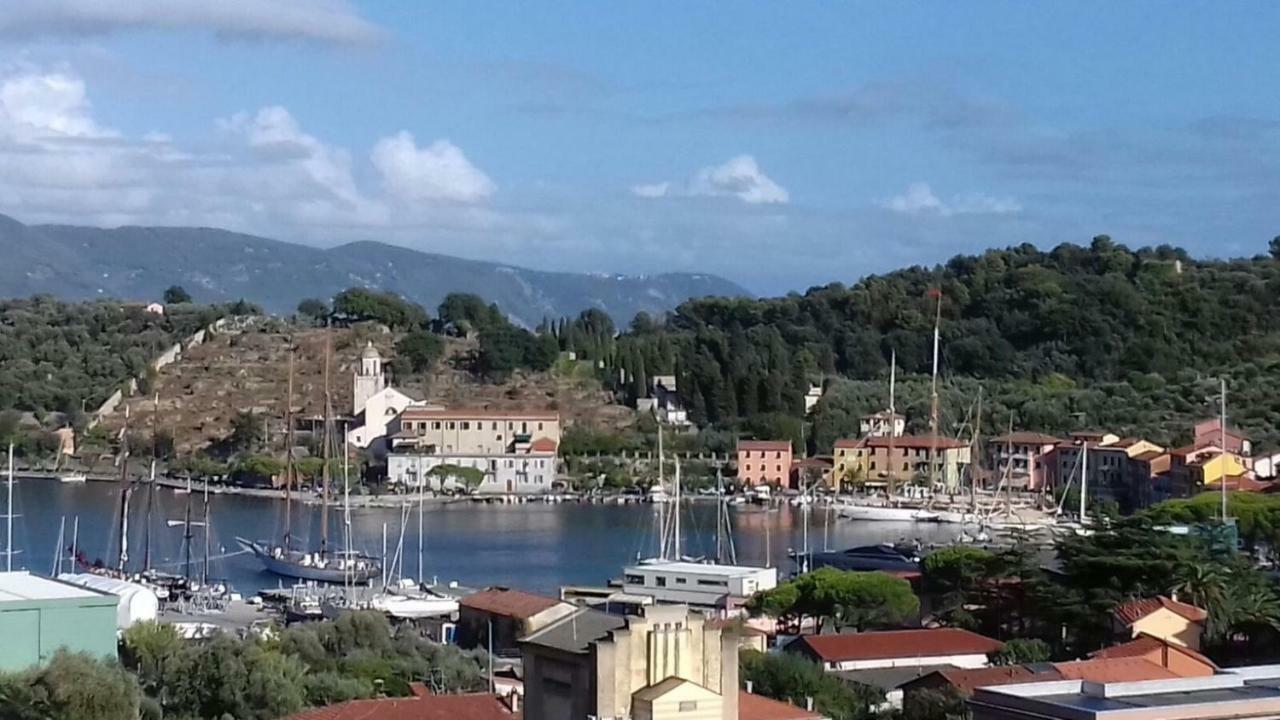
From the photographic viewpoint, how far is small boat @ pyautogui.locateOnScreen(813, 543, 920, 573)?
22.9 meters

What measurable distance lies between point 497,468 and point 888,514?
8186 millimetres

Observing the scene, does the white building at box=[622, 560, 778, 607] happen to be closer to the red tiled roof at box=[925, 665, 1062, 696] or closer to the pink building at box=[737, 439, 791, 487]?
the red tiled roof at box=[925, 665, 1062, 696]

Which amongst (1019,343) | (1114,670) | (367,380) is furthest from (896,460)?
(1114,670)

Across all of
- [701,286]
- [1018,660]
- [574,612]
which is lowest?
[1018,660]

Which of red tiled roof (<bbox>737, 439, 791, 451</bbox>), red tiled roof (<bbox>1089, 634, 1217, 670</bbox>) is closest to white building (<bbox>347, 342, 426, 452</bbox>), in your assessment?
red tiled roof (<bbox>737, 439, 791, 451</bbox>)

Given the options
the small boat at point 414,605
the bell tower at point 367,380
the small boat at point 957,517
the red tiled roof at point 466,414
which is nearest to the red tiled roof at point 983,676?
the small boat at point 414,605

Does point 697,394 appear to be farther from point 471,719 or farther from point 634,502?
point 471,719

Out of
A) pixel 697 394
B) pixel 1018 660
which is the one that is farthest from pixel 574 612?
pixel 697 394

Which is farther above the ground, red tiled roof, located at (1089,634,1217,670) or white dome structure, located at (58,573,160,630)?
red tiled roof, located at (1089,634,1217,670)

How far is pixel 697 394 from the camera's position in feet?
138

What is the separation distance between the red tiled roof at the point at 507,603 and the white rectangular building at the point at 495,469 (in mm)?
20618

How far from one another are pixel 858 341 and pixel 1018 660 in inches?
1480

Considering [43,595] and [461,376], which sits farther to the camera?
[461,376]

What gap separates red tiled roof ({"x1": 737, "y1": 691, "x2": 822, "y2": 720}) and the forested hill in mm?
26670
